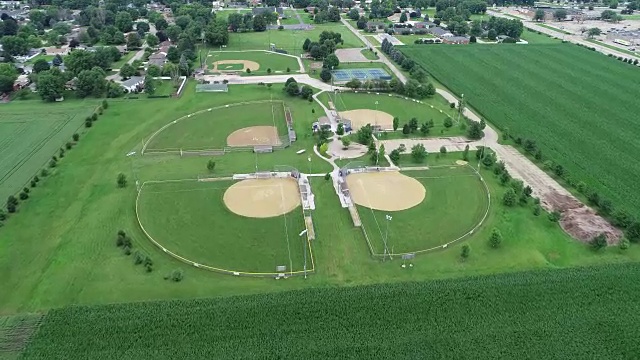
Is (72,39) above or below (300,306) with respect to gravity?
above

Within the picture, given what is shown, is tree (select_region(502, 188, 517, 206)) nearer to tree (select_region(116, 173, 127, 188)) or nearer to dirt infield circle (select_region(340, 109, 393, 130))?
→ dirt infield circle (select_region(340, 109, 393, 130))

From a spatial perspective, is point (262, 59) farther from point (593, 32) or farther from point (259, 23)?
point (593, 32)

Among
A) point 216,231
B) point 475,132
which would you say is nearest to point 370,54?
point 475,132

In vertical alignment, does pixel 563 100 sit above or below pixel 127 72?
below

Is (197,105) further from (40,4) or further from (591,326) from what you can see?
(40,4)

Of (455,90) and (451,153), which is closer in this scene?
(451,153)

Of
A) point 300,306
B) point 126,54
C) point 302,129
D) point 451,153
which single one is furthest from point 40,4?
point 300,306
